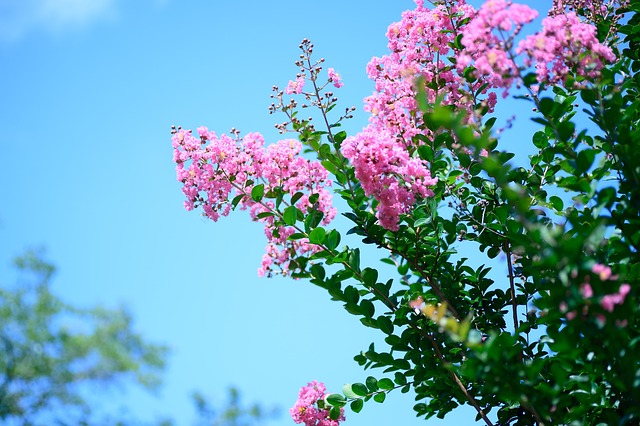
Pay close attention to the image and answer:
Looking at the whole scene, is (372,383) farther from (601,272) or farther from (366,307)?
(601,272)

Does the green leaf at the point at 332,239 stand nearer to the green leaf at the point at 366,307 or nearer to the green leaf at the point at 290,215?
the green leaf at the point at 290,215

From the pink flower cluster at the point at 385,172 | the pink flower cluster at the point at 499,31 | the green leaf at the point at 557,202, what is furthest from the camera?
the green leaf at the point at 557,202

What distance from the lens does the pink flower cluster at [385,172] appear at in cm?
252

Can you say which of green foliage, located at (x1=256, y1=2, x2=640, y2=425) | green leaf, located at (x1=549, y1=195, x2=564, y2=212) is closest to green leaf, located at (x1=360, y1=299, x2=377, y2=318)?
green foliage, located at (x1=256, y1=2, x2=640, y2=425)

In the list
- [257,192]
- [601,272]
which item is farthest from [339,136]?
[601,272]

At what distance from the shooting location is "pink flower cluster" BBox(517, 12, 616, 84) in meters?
2.06

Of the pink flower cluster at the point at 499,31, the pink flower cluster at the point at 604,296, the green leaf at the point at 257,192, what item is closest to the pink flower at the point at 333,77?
the green leaf at the point at 257,192

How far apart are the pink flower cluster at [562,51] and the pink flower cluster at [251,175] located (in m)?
1.20

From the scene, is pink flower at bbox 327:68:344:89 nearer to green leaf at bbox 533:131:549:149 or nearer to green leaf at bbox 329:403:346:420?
green leaf at bbox 533:131:549:149

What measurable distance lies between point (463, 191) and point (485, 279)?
0.44 metres

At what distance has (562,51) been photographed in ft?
6.96

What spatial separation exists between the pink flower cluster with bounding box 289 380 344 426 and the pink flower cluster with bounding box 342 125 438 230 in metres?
1.03

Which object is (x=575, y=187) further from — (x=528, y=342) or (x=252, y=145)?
(x=252, y=145)

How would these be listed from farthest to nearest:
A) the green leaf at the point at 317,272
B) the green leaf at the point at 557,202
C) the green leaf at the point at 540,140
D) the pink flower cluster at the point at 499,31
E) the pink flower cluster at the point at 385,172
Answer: the green leaf at the point at 540,140 → the green leaf at the point at 557,202 → the green leaf at the point at 317,272 → the pink flower cluster at the point at 385,172 → the pink flower cluster at the point at 499,31
